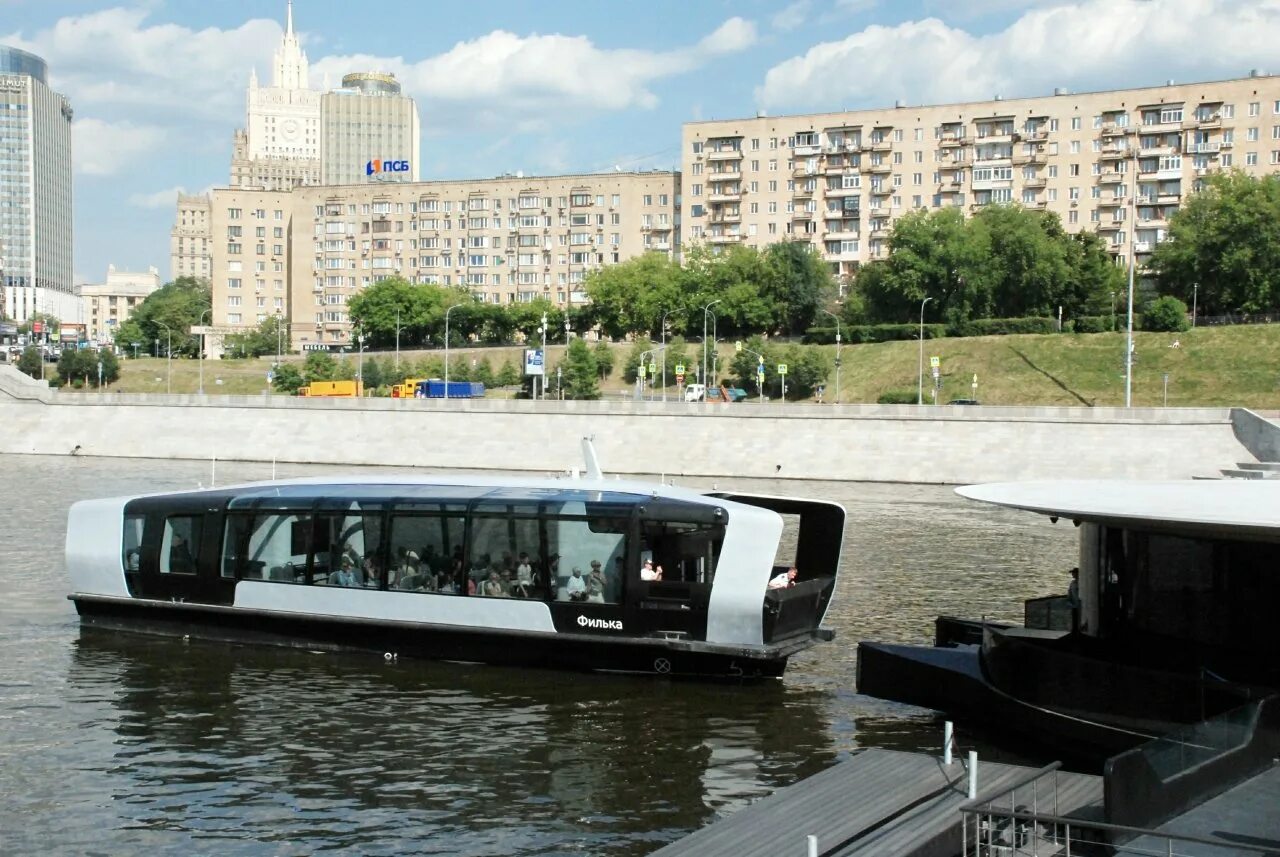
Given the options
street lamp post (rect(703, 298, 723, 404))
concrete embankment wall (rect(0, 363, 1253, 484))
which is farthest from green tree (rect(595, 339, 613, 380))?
concrete embankment wall (rect(0, 363, 1253, 484))

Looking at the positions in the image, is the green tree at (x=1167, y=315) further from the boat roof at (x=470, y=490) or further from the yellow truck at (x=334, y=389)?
the boat roof at (x=470, y=490)

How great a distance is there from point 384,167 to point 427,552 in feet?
473

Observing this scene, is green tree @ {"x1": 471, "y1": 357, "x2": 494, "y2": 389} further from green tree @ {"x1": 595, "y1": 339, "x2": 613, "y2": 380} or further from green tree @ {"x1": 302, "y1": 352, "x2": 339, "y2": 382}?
green tree @ {"x1": 302, "y1": 352, "x2": 339, "y2": 382}

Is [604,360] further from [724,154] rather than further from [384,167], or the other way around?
[384,167]

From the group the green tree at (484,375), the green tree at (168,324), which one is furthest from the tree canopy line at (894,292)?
the green tree at (168,324)

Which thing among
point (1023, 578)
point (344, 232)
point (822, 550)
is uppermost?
point (344, 232)

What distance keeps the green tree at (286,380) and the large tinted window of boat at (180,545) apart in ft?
319

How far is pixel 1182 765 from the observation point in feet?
38.6

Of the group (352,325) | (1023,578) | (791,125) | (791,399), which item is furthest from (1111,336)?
(352,325)

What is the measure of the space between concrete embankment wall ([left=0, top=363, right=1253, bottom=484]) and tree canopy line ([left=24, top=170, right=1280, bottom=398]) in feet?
Result: 88.8

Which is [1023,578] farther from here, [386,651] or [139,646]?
[139,646]

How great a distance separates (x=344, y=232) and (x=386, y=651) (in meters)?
136

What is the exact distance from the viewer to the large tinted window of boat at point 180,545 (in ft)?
76.6

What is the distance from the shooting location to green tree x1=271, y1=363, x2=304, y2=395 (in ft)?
391
